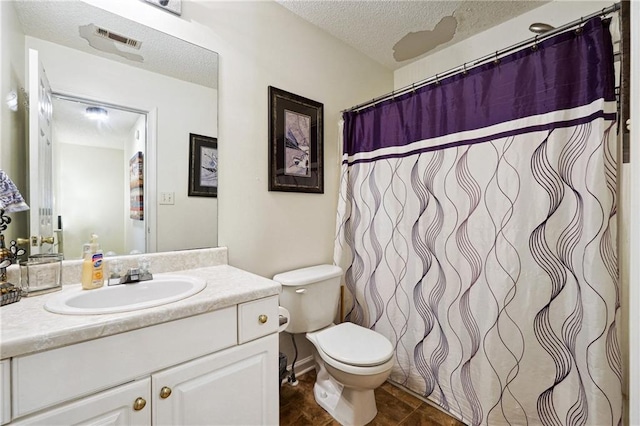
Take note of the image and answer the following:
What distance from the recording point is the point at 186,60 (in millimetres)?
1419

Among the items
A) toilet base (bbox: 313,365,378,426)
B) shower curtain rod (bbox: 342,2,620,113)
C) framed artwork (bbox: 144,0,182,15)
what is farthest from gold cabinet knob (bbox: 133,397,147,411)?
shower curtain rod (bbox: 342,2,620,113)

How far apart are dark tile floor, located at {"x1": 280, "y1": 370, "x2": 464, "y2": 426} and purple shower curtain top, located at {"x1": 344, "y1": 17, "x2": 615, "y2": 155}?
5.14ft

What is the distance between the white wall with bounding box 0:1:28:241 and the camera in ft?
3.24

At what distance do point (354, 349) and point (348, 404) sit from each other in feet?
0.98

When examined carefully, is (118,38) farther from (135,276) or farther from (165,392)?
(165,392)

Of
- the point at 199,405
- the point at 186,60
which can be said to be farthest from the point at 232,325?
the point at 186,60

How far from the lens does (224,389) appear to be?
978 mm

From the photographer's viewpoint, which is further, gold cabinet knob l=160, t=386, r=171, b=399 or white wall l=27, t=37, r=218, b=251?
white wall l=27, t=37, r=218, b=251

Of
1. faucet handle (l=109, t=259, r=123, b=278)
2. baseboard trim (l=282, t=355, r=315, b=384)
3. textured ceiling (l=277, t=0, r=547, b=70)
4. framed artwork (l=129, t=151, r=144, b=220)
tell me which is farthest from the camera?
baseboard trim (l=282, t=355, r=315, b=384)

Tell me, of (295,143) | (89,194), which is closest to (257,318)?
(89,194)

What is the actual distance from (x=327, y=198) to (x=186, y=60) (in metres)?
1.18

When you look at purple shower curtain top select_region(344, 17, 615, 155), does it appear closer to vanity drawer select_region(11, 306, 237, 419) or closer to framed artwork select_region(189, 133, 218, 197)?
framed artwork select_region(189, 133, 218, 197)
